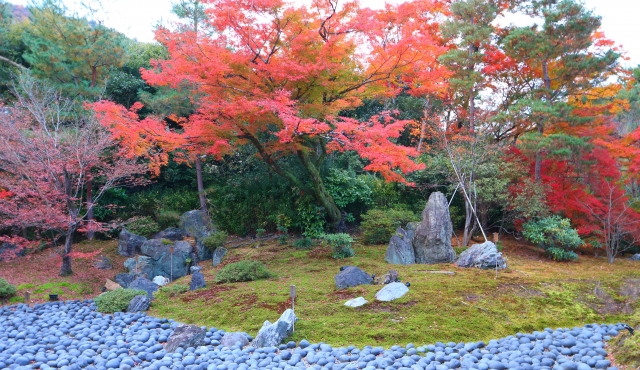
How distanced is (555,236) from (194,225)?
29.5ft

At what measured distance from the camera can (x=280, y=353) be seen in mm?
4246

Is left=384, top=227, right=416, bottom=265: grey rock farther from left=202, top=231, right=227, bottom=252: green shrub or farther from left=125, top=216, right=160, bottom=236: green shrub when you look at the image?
left=125, top=216, right=160, bottom=236: green shrub

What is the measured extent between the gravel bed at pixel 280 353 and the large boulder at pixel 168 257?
4.49 m

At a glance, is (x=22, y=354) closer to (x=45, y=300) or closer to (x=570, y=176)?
(x=45, y=300)

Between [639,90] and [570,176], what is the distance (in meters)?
3.31

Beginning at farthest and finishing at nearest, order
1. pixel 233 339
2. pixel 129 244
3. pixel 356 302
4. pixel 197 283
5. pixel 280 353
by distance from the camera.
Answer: pixel 129 244
pixel 197 283
pixel 356 302
pixel 233 339
pixel 280 353

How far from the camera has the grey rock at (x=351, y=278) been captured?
6.09 meters

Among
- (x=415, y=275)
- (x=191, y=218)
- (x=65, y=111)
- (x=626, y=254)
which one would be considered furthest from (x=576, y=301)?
(x=65, y=111)

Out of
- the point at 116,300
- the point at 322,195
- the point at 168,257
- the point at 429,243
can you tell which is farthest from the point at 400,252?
the point at 168,257

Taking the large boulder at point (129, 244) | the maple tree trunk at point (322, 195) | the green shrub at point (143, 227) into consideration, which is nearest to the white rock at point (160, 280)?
the large boulder at point (129, 244)

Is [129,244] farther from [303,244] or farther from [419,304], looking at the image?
[419,304]

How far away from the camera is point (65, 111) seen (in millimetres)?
10258

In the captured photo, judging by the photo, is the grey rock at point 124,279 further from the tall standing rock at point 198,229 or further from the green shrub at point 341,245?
the green shrub at point 341,245

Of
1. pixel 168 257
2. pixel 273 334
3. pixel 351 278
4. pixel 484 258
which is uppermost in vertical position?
pixel 484 258
